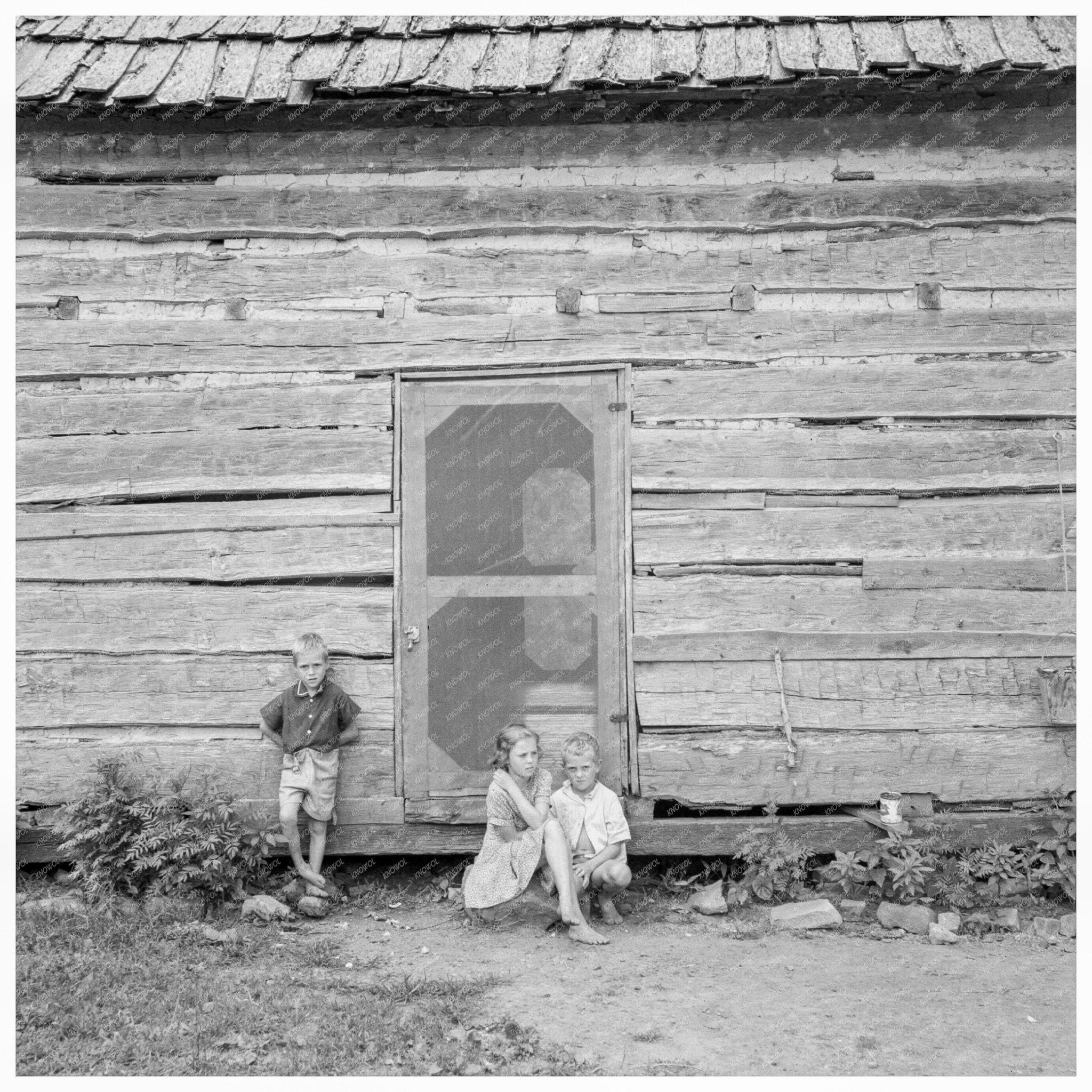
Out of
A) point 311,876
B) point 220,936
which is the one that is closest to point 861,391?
point 311,876

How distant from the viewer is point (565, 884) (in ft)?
15.1

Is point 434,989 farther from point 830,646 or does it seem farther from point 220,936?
point 830,646

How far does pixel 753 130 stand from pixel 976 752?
3536 millimetres

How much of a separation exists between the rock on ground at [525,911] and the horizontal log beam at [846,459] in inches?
84.9

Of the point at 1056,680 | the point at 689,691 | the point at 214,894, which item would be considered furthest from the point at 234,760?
the point at 1056,680

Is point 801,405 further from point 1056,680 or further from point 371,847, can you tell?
point 371,847

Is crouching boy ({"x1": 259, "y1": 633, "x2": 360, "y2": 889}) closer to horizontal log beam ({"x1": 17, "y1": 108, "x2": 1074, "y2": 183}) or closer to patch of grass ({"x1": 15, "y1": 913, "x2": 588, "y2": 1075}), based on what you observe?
patch of grass ({"x1": 15, "y1": 913, "x2": 588, "y2": 1075})

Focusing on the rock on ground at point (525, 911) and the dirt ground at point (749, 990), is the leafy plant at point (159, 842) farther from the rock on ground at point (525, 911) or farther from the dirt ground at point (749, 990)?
the rock on ground at point (525, 911)

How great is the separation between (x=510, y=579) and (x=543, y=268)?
170 centimetres

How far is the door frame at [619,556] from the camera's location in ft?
17.0

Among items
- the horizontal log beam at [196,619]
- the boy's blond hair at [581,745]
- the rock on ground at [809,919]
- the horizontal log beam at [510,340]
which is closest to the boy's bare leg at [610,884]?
the boy's blond hair at [581,745]

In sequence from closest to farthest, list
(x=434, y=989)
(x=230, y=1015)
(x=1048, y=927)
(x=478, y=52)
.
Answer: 1. (x=230, y=1015)
2. (x=434, y=989)
3. (x=1048, y=927)
4. (x=478, y=52)

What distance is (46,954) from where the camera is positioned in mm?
4250

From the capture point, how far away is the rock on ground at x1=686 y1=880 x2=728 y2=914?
492 cm
